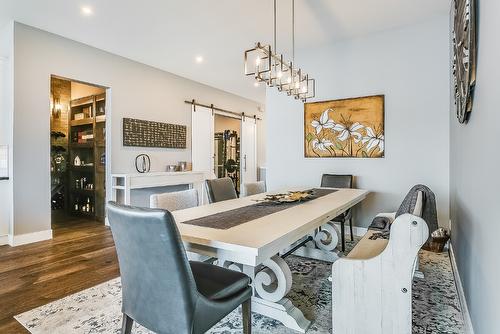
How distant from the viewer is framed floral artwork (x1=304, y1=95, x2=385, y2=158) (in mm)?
3895

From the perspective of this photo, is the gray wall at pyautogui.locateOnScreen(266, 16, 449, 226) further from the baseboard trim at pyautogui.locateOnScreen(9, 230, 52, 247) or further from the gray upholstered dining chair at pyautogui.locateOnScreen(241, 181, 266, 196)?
the baseboard trim at pyautogui.locateOnScreen(9, 230, 52, 247)

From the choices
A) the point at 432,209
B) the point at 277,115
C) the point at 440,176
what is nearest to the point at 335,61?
the point at 277,115

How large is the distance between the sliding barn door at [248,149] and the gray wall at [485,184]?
6.15 m

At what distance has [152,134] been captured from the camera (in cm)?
520

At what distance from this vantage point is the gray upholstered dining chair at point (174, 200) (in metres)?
2.20

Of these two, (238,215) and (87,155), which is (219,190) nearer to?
(238,215)

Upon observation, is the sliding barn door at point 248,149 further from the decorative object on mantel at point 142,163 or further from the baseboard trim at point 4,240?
the baseboard trim at point 4,240

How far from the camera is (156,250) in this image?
1113mm

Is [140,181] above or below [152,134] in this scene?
below

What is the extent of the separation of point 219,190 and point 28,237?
2.69 metres

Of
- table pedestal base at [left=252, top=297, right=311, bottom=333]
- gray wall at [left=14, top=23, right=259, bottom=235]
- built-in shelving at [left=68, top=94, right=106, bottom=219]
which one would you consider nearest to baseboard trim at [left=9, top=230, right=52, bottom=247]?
gray wall at [left=14, top=23, right=259, bottom=235]

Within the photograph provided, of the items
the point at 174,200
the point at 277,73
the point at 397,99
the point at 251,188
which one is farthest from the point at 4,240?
the point at 397,99

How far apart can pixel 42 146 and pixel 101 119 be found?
4.01ft

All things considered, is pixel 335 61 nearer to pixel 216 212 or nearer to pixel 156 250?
pixel 216 212
